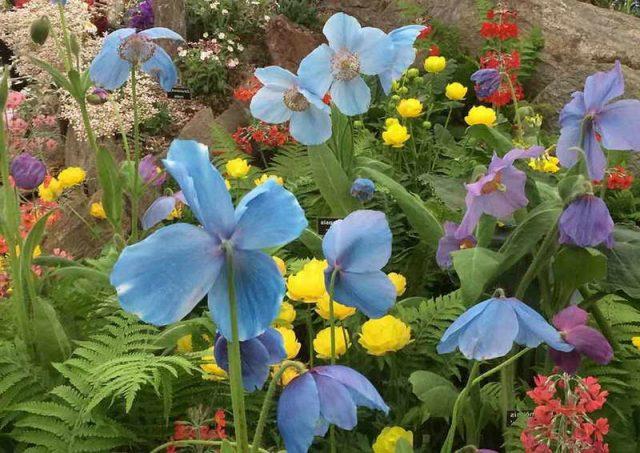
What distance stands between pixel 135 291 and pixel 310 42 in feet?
14.3

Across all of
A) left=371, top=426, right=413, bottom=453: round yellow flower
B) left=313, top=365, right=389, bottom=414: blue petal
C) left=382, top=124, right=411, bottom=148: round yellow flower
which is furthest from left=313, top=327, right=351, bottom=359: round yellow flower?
left=382, top=124, right=411, bottom=148: round yellow flower

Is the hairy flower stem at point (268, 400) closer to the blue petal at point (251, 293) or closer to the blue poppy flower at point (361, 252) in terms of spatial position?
the blue petal at point (251, 293)

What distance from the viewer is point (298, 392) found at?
658mm

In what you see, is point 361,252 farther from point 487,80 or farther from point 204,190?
point 487,80

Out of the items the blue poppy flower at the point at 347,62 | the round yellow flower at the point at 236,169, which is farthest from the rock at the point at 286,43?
the blue poppy flower at the point at 347,62

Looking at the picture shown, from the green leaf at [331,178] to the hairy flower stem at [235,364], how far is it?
1.25 metres

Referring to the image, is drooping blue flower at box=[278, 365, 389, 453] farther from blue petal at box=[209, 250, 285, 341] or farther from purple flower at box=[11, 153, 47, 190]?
purple flower at box=[11, 153, 47, 190]

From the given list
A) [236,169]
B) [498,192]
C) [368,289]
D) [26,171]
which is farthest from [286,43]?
[368,289]

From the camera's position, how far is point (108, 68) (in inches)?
58.8

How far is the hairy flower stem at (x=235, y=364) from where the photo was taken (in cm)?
56

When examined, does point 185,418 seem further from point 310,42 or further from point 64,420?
point 310,42

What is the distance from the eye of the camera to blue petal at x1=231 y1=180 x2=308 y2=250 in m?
0.56

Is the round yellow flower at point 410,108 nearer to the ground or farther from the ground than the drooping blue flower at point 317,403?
nearer to the ground

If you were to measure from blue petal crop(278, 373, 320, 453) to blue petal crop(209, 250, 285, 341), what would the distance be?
88mm
